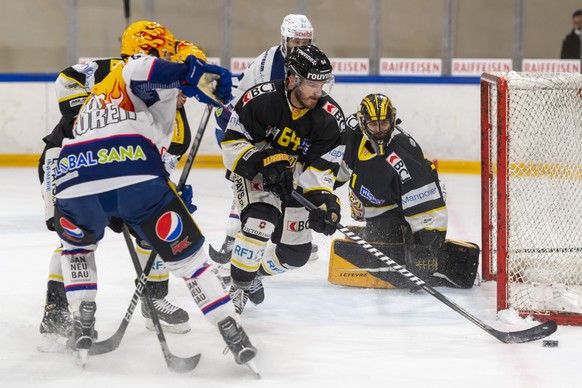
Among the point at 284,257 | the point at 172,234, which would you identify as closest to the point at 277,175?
the point at 284,257

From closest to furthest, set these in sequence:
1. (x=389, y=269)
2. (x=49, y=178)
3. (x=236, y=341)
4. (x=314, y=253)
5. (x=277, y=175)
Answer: (x=236, y=341)
(x=277, y=175)
(x=49, y=178)
(x=389, y=269)
(x=314, y=253)

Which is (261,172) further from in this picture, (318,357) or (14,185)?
(14,185)

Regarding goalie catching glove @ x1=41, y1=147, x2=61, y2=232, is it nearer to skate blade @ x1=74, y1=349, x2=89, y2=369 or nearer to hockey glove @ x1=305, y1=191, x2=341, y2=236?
skate blade @ x1=74, y1=349, x2=89, y2=369

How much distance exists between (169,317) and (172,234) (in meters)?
0.77

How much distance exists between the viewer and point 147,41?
3.68 metres

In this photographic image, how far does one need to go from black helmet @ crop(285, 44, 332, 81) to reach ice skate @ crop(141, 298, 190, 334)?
1.02 meters

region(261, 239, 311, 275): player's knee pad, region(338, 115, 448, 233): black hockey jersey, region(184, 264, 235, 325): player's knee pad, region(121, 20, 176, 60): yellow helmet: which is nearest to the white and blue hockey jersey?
region(184, 264, 235, 325): player's knee pad

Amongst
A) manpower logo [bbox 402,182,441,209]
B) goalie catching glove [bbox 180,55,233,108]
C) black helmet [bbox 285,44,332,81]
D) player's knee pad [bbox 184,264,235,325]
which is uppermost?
black helmet [bbox 285,44,332,81]

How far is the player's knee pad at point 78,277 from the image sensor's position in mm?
3305

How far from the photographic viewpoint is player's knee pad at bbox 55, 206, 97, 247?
127 inches

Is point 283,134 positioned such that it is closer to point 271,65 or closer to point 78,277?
point 78,277

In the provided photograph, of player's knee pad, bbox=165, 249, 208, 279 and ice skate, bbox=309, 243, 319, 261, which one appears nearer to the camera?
player's knee pad, bbox=165, 249, 208, 279

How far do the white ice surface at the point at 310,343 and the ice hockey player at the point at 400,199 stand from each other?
0.41 feet

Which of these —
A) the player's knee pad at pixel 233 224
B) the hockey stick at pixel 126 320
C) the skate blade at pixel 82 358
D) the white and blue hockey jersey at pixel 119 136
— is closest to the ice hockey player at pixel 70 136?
the hockey stick at pixel 126 320
